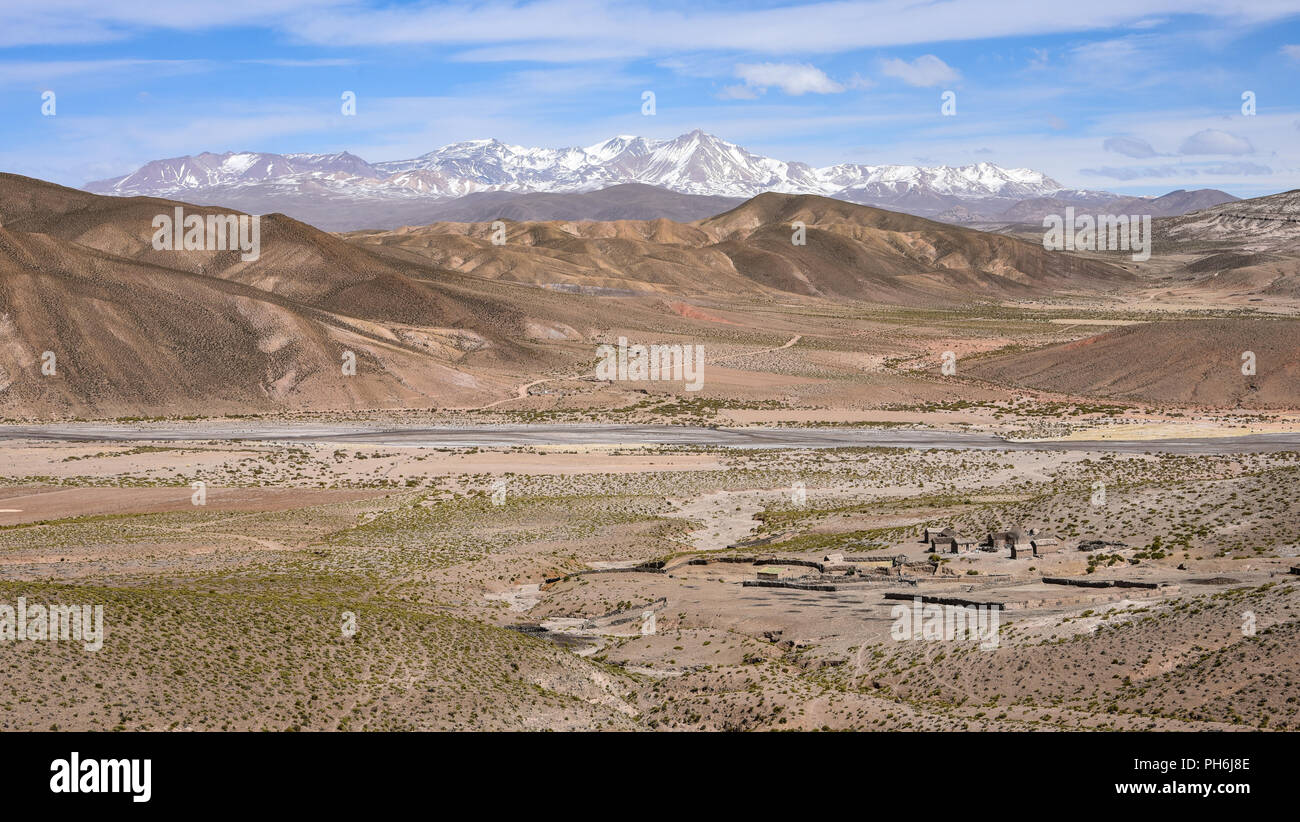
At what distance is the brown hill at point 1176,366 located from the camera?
298ft

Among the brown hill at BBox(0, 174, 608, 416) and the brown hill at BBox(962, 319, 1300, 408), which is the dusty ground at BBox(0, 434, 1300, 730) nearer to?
the brown hill at BBox(0, 174, 608, 416)

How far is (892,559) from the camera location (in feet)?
125

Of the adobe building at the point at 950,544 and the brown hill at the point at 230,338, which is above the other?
the brown hill at the point at 230,338

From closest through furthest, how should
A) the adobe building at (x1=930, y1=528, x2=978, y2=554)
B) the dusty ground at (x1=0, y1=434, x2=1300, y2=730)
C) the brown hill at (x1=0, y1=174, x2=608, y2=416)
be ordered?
the dusty ground at (x1=0, y1=434, x2=1300, y2=730)
the adobe building at (x1=930, y1=528, x2=978, y2=554)
the brown hill at (x1=0, y1=174, x2=608, y2=416)

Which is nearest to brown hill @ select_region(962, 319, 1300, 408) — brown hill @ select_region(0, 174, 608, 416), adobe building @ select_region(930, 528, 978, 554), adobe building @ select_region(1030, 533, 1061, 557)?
brown hill @ select_region(0, 174, 608, 416)

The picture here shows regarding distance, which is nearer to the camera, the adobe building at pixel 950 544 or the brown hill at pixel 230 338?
the adobe building at pixel 950 544

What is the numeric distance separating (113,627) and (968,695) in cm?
1794

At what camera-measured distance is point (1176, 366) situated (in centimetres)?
9706

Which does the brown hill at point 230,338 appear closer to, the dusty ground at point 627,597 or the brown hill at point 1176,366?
the dusty ground at point 627,597

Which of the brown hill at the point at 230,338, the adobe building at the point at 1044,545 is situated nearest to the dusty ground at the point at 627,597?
the adobe building at the point at 1044,545

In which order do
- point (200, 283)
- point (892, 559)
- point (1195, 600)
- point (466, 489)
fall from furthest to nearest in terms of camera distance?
1. point (200, 283)
2. point (466, 489)
3. point (892, 559)
4. point (1195, 600)

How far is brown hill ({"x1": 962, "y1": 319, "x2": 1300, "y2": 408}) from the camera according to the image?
3580 inches
